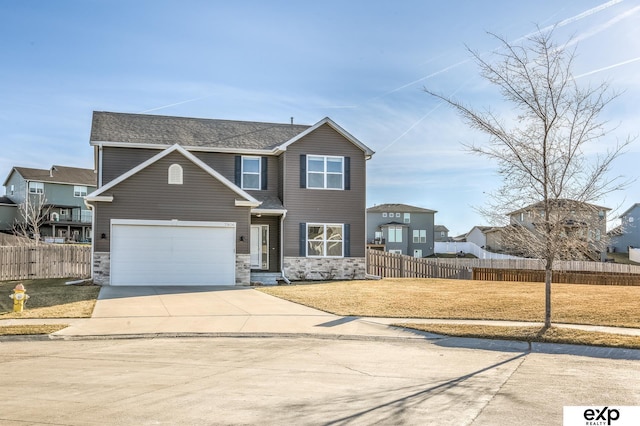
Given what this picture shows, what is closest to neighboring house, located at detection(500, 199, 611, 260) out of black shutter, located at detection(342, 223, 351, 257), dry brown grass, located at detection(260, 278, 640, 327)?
dry brown grass, located at detection(260, 278, 640, 327)

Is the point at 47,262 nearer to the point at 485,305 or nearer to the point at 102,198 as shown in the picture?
the point at 102,198

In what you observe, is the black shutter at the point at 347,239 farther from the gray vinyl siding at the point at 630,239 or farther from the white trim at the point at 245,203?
the gray vinyl siding at the point at 630,239

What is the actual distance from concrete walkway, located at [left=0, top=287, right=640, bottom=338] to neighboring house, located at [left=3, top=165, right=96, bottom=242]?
43981 millimetres

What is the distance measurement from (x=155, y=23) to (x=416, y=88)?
8.03 m

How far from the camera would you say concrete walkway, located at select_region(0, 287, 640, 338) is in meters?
12.6

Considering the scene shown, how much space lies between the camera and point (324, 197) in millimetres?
26844

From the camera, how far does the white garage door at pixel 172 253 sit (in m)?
22.3

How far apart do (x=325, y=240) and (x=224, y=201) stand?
5.68 metres

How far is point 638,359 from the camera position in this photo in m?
10.3

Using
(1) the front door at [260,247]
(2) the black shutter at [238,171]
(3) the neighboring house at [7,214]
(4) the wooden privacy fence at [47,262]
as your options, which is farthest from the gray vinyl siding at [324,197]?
(3) the neighboring house at [7,214]

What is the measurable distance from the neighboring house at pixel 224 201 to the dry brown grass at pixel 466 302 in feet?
9.22

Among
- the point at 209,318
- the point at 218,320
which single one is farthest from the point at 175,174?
the point at 218,320

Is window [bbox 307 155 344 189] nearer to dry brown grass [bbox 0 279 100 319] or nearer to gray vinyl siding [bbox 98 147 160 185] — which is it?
gray vinyl siding [bbox 98 147 160 185]

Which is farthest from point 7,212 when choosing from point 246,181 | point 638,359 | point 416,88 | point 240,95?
point 638,359
